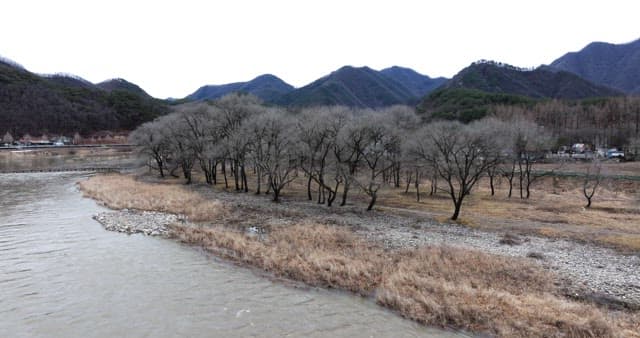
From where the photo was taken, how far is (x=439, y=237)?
25250mm

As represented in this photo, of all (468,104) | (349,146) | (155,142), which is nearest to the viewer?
(349,146)

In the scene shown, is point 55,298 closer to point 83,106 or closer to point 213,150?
point 213,150

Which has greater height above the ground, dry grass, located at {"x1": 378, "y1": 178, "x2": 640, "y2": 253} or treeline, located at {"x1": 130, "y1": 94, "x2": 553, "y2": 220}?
treeline, located at {"x1": 130, "y1": 94, "x2": 553, "y2": 220}

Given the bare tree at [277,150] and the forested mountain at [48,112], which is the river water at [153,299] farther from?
the forested mountain at [48,112]

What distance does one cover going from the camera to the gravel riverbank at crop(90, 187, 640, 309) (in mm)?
16720

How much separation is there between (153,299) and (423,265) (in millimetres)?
12621

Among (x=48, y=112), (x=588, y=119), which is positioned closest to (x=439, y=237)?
(x=588, y=119)

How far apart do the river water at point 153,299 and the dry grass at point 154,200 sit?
8.98 metres

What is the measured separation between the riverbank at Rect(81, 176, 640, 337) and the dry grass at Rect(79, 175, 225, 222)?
1.34 ft

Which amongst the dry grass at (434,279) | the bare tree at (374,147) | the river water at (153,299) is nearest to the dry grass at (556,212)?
the bare tree at (374,147)

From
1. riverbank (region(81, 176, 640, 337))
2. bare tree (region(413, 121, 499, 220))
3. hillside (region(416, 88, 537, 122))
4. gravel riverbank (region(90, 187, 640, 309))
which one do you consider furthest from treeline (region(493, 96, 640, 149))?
riverbank (region(81, 176, 640, 337))

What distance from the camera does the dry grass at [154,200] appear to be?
33.2 m

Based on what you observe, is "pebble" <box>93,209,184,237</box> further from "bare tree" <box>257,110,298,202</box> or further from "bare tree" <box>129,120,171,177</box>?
"bare tree" <box>129,120,171,177</box>

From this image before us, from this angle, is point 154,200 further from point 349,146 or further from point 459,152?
point 459,152
